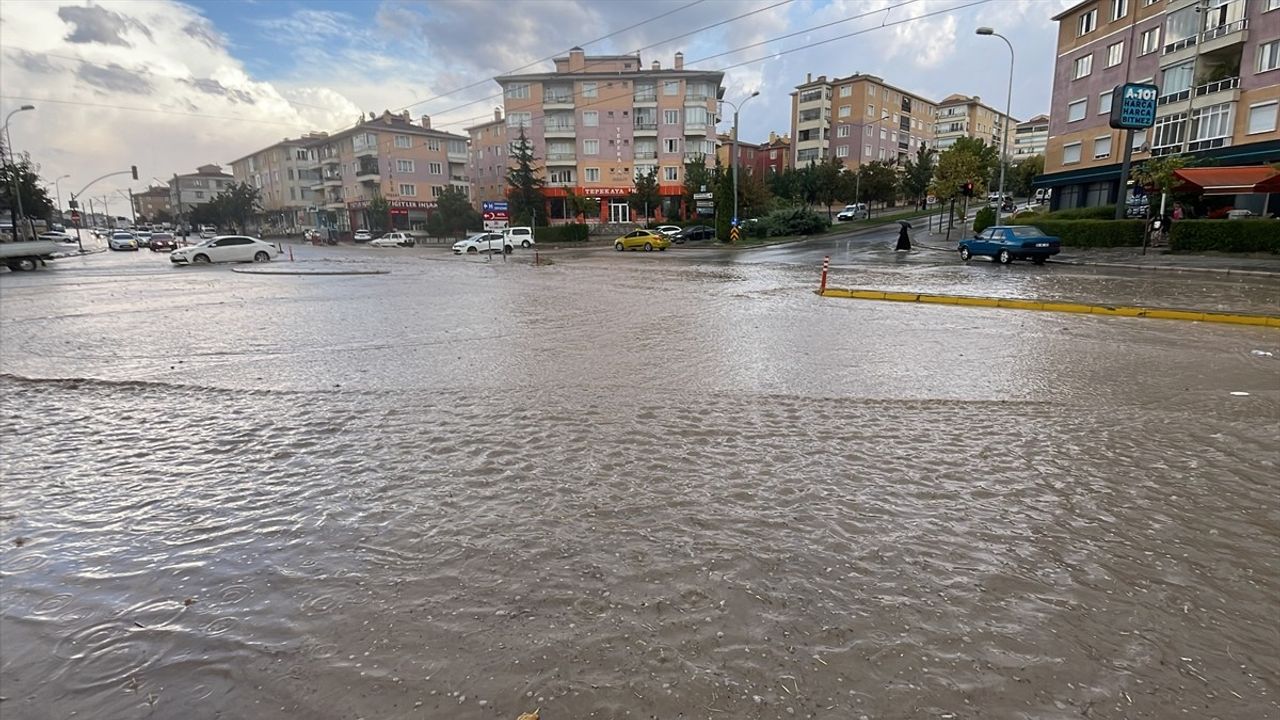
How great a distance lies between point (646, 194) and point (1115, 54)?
3699cm

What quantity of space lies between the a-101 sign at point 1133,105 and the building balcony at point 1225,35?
1270 cm

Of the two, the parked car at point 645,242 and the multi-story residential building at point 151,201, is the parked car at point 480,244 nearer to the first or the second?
the parked car at point 645,242

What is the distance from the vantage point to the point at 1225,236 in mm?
25469

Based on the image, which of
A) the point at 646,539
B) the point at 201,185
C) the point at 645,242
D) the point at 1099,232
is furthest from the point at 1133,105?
the point at 201,185

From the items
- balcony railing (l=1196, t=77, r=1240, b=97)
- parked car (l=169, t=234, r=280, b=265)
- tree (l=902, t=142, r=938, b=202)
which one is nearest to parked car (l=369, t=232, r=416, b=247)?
parked car (l=169, t=234, r=280, b=265)

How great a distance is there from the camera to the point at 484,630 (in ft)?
9.86

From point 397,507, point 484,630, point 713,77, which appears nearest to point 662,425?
point 397,507

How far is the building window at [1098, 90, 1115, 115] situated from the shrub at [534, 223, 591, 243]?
38085 mm

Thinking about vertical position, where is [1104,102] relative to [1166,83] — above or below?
below

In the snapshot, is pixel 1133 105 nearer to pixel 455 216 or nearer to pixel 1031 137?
pixel 455 216

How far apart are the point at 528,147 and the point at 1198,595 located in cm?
6833

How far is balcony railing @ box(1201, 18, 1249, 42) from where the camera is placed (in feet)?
112

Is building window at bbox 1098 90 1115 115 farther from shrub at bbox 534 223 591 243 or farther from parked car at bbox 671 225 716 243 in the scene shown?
shrub at bbox 534 223 591 243

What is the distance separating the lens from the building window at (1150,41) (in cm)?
3919
